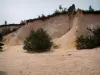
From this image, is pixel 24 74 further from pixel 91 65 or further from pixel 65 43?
pixel 65 43

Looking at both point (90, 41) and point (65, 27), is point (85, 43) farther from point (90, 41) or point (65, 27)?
point (65, 27)

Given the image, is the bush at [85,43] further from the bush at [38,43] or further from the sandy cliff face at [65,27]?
the bush at [38,43]

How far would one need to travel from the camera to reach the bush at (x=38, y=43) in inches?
618

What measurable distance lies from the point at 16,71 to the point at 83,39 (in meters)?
8.39

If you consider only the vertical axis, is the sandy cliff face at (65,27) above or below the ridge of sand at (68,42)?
above

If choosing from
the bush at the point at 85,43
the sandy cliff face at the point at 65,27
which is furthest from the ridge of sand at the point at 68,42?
the bush at the point at 85,43

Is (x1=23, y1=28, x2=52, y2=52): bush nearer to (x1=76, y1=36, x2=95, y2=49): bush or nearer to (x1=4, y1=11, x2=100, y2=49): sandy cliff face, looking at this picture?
(x1=4, y1=11, x2=100, y2=49): sandy cliff face

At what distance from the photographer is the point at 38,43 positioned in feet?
51.4

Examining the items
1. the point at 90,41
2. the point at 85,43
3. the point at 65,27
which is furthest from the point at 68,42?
the point at 65,27

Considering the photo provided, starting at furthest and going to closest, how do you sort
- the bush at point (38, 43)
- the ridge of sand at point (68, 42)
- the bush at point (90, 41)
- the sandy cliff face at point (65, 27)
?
the sandy cliff face at point (65, 27) → the ridge of sand at point (68, 42) → the bush at point (38, 43) → the bush at point (90, 41)

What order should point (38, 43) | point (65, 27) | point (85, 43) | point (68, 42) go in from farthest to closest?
point (65, 27)
point (68, 42)
point (38, 43)
point (85, 43)

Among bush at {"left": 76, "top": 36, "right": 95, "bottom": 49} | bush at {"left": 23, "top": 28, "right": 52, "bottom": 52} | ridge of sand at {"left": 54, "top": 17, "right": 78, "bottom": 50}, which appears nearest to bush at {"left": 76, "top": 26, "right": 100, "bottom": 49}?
bush at {"left": 76, "top": 36, "right": 95, "bottom": 49}

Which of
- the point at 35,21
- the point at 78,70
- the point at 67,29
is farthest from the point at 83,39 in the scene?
the point at 35,21

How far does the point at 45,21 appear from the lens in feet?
79.2
